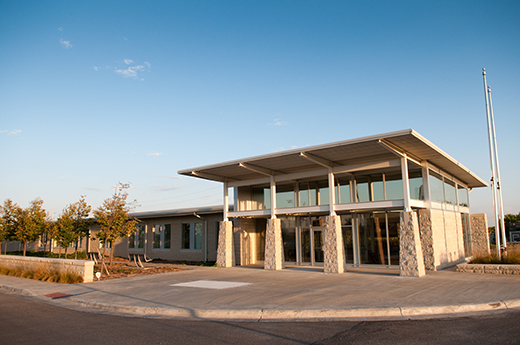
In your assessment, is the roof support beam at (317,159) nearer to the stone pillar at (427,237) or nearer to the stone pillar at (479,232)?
the stone pillar at (427,237)

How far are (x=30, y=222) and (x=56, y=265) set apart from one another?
12.0m

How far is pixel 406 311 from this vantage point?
26.3ft

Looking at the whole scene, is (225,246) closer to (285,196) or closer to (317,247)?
(285,196)

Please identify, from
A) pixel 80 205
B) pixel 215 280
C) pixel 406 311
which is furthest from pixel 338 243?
pixel 80 205

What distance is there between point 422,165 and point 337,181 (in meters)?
3.92

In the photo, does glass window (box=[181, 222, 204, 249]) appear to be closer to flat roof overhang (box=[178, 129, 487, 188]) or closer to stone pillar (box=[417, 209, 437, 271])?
flat roof overhang (box=[178, 129, 487, 188])

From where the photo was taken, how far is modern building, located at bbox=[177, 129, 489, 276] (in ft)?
49.1

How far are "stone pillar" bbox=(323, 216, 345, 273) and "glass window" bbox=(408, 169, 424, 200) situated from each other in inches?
145

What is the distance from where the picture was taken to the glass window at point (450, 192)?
1956 cm

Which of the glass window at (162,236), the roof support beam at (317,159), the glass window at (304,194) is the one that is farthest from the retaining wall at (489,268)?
the glass window at (162,236)

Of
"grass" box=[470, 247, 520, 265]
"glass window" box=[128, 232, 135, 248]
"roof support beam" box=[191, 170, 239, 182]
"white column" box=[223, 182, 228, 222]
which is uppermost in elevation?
"roof support beam" box=[191, 170, 239, 182]

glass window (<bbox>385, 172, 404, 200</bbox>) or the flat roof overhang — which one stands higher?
the flat roof overhang

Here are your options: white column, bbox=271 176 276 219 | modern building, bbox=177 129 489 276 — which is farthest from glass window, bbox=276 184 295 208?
white column, bbox=271 176 276 219

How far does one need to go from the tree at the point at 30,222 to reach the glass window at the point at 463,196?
89.8 feet
